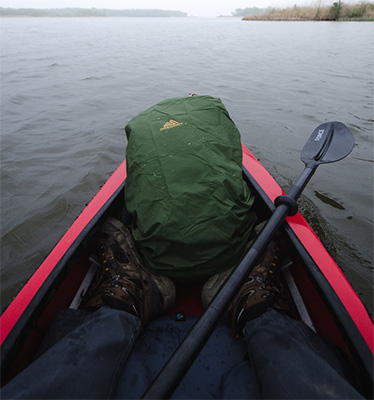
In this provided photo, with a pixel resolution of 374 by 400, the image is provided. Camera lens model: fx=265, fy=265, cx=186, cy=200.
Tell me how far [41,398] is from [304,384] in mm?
861

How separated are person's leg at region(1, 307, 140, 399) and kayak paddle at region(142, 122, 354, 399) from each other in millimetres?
240

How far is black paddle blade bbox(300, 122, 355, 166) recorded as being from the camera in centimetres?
210

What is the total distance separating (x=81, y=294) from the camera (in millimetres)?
1656

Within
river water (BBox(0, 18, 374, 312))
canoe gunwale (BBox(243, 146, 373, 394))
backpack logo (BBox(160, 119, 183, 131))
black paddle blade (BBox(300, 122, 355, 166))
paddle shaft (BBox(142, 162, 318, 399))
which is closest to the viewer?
paddle shaft (BBox(142, 162, 318, 399))

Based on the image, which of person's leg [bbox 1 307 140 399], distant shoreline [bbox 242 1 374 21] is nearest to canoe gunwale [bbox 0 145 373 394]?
person's leg [bbox 1 307 140 399]

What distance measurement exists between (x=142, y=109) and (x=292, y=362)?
567cm

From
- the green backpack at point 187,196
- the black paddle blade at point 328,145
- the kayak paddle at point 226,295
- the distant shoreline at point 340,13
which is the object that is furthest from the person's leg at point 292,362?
the distant shoreline at point 340,13

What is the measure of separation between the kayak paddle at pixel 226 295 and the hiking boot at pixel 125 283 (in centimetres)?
44

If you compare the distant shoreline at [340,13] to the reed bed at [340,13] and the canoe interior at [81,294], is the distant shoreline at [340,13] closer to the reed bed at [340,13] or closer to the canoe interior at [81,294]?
the reed bed at [340,13]

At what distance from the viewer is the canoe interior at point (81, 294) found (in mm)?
1108

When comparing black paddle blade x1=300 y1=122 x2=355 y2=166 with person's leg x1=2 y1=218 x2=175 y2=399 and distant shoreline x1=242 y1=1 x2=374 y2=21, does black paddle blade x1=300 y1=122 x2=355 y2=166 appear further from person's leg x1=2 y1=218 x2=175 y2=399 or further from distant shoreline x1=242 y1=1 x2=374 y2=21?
distant shoreline x1=242 y1=1 x2=374 y2=21

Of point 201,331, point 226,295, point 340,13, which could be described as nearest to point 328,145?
point 226,295

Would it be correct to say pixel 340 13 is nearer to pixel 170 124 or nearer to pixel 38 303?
pixel 170 124

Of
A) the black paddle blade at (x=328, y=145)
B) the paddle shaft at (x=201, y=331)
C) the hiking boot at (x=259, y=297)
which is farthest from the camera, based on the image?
the black paddle blade at (x=328, y=145)
